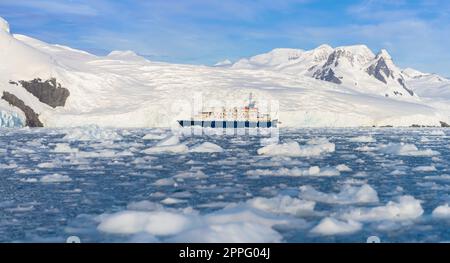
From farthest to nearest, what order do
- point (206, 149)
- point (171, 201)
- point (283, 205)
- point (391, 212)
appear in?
1. point (206, 149)
2. point (171, 201)
3. point (283, 205)
4. point (391, 212)

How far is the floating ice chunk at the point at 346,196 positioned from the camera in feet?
51.0

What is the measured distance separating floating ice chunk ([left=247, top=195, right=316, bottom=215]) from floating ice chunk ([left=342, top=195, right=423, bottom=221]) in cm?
119

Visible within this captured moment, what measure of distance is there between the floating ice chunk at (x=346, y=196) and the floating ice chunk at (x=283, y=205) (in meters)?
0.98

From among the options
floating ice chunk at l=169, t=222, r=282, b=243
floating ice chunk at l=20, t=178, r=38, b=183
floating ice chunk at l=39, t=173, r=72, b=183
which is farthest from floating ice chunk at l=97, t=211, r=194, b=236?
floating ice chunk at l=20, t=178, r=38, b=183

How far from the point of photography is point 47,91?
115 meters

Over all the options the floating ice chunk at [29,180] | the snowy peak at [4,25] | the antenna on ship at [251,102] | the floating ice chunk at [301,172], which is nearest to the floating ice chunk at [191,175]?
the floating ice chunk at [301,172]

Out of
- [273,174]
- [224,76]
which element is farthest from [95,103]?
[273,174]

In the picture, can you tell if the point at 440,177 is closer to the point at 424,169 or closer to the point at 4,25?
the point at 424,169

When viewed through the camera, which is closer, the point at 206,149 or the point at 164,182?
the point at 164,182

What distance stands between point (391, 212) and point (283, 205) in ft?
8.93

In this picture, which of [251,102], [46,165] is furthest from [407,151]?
[251,102]

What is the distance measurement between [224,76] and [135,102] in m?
39.9

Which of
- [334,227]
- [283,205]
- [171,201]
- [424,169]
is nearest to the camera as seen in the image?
[334,227]

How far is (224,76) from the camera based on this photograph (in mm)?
153375
